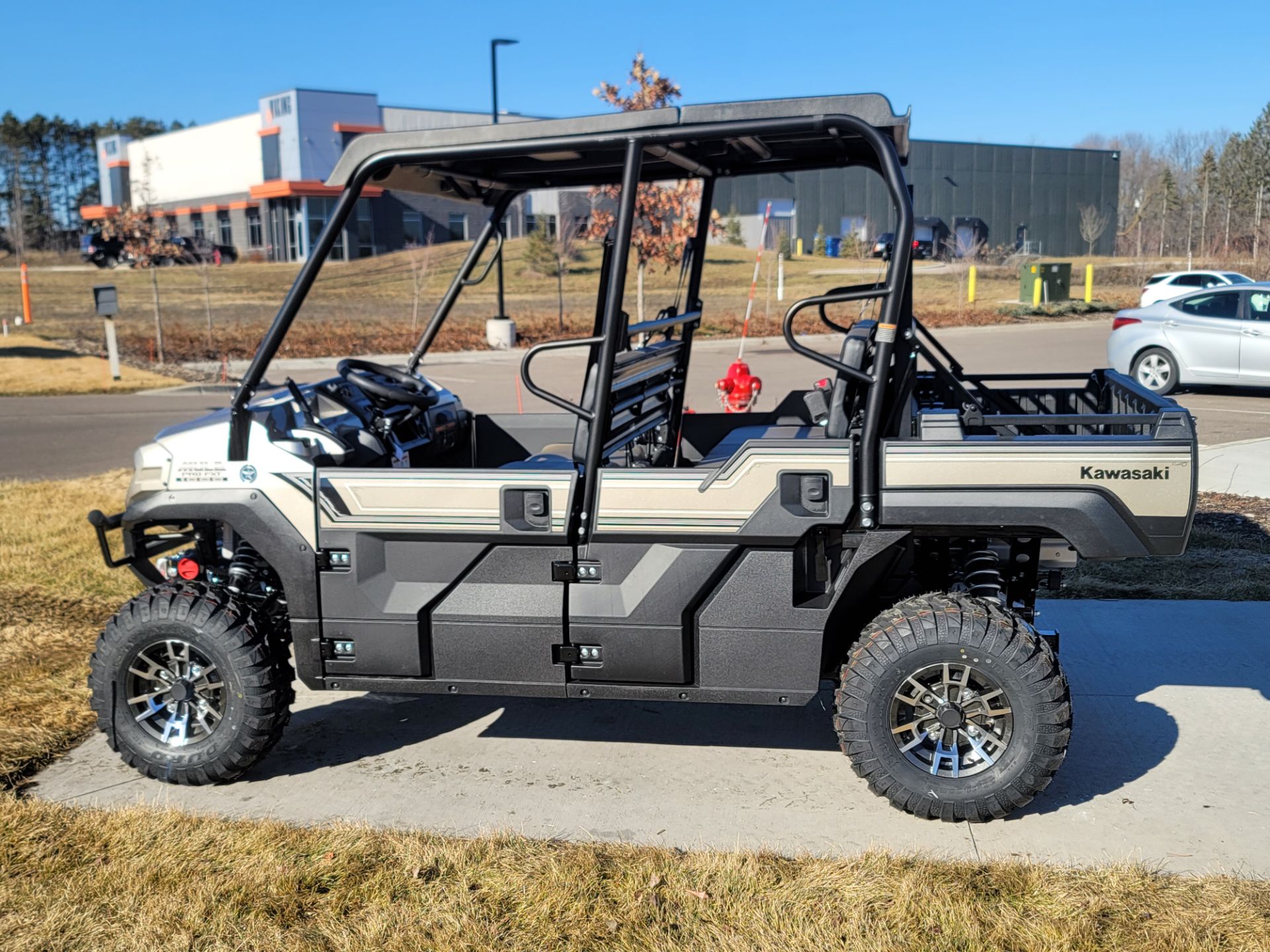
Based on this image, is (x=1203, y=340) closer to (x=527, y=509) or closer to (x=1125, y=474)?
(x=1125, y=474)

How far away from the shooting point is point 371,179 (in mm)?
4215

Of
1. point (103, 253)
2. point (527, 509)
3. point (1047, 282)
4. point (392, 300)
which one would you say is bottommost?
point (527, 509)

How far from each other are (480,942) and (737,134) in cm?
255

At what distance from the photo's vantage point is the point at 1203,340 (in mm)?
14508

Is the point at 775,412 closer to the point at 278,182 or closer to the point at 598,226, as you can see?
the point at 598,226

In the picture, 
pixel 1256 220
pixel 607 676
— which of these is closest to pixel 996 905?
pixel 607 676

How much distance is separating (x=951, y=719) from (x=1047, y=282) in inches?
1230

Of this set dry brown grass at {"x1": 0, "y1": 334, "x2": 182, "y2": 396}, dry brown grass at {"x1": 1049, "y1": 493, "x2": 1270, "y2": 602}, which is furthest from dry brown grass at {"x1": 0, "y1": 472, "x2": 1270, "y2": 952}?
dry brown grass at {"x1": 0, "y1": 334, "x2": 182, "y2": 396}

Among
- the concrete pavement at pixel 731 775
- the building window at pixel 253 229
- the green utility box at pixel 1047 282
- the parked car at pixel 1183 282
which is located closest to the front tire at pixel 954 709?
the concrete pavement at pixel 731 775

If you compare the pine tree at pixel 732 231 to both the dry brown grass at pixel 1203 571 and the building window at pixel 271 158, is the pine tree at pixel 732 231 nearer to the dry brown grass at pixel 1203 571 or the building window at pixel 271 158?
the building window at pixel 271 158

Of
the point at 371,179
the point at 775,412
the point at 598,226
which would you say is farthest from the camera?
the point at 598,226

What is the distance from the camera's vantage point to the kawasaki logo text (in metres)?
3.67

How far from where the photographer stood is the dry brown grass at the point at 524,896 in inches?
128

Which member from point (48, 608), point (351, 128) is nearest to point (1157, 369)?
point (48, 608)
